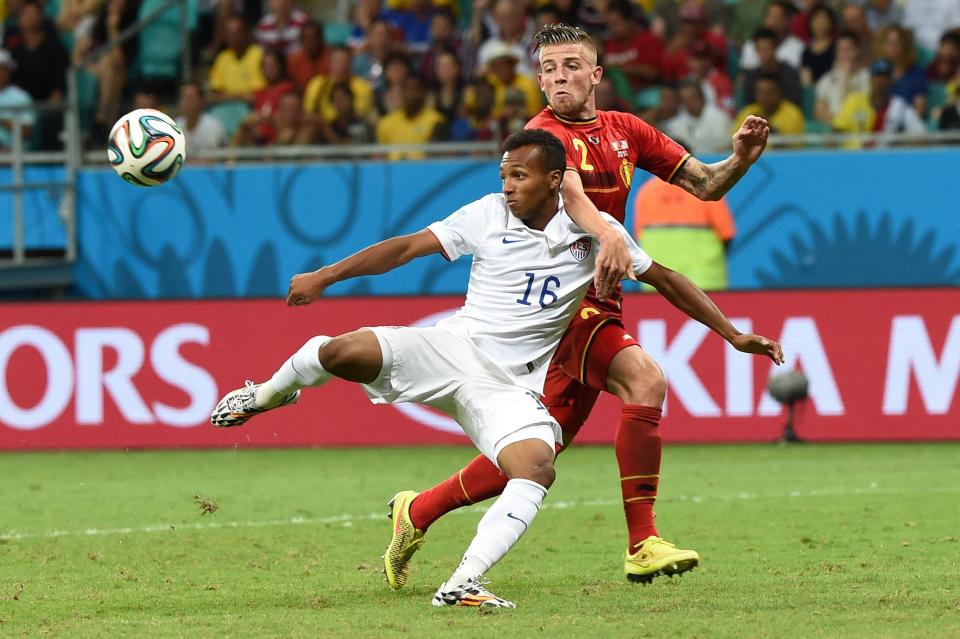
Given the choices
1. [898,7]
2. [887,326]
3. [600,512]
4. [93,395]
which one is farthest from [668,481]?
[898,7]

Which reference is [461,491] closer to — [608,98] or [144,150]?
[144,150]

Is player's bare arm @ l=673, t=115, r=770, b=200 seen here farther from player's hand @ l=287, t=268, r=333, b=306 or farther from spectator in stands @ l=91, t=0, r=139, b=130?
spectator in stands @ l=91, t=0, r=139, b=130

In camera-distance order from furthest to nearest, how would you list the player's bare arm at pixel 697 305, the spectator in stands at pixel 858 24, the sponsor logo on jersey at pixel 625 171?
the spectator in stands at pixel 858 24, the sponsor logo on jersey at pixel 625 171, the player's bare arm at pixel 697 305

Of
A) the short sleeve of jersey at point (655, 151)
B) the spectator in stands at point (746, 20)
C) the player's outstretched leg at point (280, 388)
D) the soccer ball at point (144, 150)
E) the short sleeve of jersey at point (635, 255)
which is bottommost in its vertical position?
the player's outstretched leg at point (280, 388)

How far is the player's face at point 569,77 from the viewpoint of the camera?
7.07 m

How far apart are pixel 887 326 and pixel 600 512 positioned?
4.22 metres

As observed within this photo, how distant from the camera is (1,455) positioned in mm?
13281

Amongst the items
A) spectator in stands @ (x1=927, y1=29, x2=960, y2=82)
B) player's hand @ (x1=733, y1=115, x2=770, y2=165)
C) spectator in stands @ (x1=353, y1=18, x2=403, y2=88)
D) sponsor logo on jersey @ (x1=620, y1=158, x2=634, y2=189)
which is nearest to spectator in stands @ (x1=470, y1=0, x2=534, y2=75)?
spectator in stands @ (x1=353, y1=18, x2=403, y2=88)

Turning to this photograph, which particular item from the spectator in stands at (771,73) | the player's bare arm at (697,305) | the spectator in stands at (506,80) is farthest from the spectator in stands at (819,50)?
the player's bare arm at (697,305)

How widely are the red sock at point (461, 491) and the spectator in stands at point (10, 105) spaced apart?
31.9 ft

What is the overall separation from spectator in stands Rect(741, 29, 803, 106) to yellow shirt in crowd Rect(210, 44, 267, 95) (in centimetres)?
475

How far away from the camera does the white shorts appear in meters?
6.34

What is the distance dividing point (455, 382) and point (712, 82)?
9351 millimetres

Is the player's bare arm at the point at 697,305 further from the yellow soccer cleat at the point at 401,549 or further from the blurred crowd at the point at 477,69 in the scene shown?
the blurred crowd at the point at 477,69
